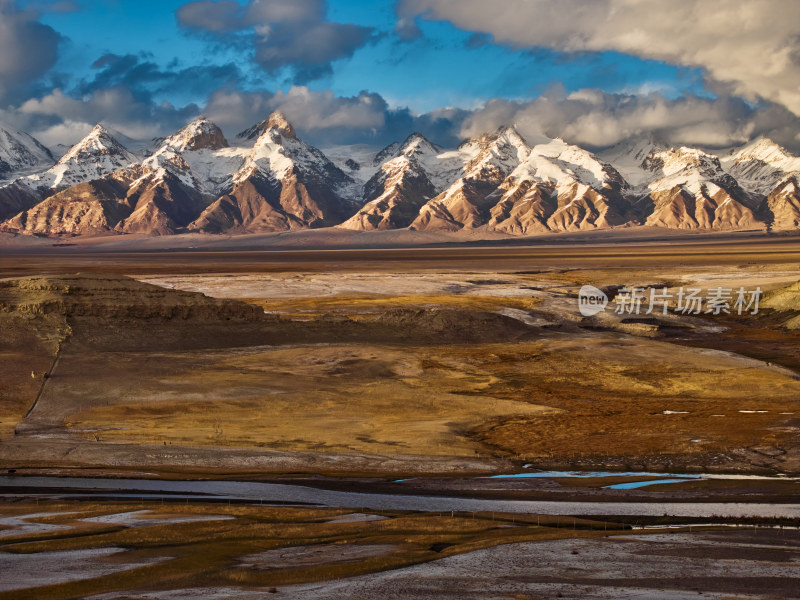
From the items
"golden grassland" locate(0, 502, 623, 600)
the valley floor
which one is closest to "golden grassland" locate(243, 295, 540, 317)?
the valley floor

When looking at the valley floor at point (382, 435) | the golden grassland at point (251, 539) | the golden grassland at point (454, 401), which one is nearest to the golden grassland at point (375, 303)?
the valley floor at point (382, 435)

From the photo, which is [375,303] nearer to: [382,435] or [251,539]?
[382,435]

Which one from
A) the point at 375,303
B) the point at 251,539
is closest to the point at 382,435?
the point at 251,539

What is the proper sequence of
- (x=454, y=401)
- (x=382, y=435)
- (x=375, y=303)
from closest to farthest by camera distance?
1. (x=382, y=435)
2. (x=454, y=401)
3. (x=375, y=303)

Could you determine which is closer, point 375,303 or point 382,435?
point 382,435

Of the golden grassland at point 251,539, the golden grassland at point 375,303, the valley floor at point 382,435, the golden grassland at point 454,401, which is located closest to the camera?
the golden grassland at point 251,539

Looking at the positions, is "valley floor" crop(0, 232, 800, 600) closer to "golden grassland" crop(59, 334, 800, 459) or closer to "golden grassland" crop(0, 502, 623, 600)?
"golden grassland" crop(0, 502, 623, 600)

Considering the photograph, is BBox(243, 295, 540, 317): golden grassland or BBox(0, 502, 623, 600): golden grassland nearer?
BBox(0, 502, 623, 600): golden grassland

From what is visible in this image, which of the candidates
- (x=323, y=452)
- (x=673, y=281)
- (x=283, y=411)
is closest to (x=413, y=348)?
→ (x=283, y=411)

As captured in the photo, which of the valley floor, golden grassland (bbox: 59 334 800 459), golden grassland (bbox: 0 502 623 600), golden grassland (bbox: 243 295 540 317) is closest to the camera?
golden grassland (bbox: 0 502 623 600)

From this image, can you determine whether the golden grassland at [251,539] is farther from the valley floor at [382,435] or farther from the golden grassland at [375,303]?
the golden grassland at [375,303]
